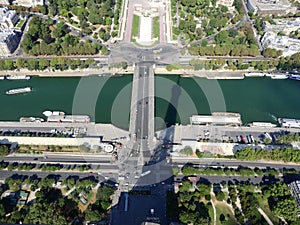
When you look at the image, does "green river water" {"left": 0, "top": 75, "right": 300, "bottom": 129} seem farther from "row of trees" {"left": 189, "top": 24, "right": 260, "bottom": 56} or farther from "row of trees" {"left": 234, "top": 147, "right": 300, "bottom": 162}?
"row of trees" {"left": 234, "top": 147, "right": 300, "bottom": 162}

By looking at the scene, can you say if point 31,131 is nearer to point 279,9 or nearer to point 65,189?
point 65,189

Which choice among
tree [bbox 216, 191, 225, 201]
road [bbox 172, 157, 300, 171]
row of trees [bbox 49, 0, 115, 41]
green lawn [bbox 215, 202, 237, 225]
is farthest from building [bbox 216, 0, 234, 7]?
green lawn [bbox 215, 202, 237, 225]

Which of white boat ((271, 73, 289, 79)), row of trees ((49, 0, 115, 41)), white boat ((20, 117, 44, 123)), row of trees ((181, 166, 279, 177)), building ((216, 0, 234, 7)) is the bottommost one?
row of trees ((181, 166, 279, 177))

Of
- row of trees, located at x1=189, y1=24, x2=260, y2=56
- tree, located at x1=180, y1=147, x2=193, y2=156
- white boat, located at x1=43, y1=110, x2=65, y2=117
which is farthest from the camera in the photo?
row of trees, located at x1=189, y1=24, x2=260, y2=56

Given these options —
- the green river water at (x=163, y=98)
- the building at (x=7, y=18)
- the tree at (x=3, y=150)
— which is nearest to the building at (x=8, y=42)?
the building at (x=7, y=18)

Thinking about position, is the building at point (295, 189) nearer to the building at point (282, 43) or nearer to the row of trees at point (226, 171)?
the row of trees at point (226, 171)
